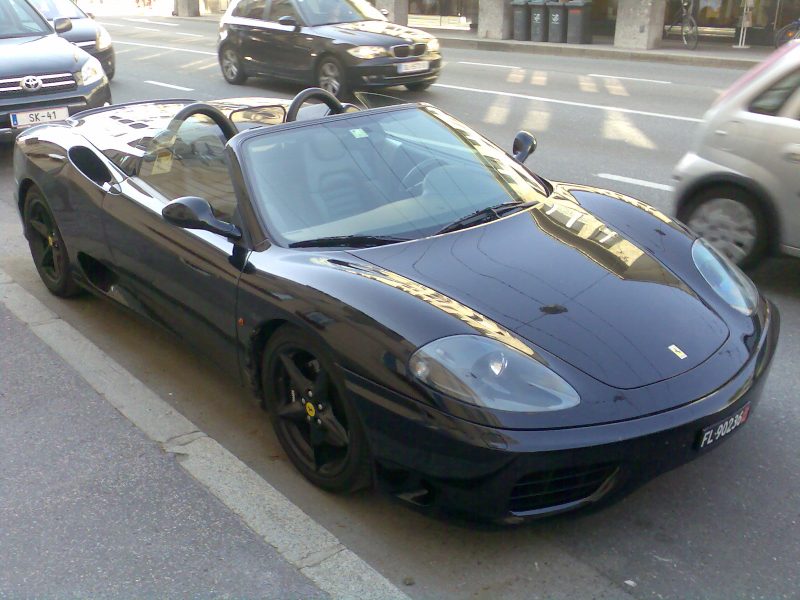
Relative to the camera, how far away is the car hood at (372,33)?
13.0 metres

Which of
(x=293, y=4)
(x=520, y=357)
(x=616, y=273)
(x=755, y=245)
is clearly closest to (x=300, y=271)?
(x=520, y=357)

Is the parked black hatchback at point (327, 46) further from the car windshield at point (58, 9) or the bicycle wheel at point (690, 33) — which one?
the bicycle wheel at point (690, 33)

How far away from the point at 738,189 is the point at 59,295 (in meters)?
4.22

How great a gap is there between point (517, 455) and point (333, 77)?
36.7 feet

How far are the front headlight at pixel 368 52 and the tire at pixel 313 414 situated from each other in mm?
9831

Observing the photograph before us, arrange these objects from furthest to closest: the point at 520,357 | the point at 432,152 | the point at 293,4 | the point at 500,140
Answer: the point at 293,4 < the point at 500,140 < the point at 432,152 < the point at 520,357

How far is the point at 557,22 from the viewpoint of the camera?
21109mm

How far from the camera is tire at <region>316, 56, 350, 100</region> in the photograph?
13055 mm

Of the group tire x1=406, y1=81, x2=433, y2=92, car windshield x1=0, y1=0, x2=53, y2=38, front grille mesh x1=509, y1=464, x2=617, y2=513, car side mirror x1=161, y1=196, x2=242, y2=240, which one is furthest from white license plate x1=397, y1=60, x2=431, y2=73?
front grille mesh x1=509, y1=464, x2=617, y2=513

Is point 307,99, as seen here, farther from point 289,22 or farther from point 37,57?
point 289,22

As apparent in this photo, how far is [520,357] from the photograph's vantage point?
303 centimetres

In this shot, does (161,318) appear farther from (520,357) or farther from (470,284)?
(520,357)

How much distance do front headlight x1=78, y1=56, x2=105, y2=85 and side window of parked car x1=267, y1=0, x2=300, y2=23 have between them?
4.78 metres

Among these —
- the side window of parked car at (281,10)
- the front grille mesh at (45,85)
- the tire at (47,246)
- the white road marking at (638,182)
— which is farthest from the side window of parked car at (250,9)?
the tire at (47,246)
